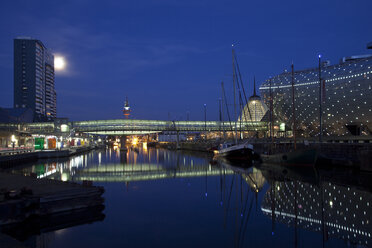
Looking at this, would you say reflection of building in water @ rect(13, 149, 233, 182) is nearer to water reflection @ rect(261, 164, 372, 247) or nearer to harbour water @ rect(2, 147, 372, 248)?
harbour water @ rect(2, 147, 372, 248)

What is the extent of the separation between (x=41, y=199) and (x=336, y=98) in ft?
238

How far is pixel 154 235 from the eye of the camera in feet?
52.0

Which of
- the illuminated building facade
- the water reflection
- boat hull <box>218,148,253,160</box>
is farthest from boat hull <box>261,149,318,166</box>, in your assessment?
the illuminated building facade

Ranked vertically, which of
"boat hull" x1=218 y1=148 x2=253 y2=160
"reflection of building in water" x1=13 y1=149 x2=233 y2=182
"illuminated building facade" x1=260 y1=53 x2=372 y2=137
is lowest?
"reflection of building in water" x1=13 y1=149 x2=233 y2=182

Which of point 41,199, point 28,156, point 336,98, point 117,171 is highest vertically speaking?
point 336,98

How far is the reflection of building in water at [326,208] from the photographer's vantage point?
52.6ft

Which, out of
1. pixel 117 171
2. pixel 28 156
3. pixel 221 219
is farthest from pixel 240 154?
pixel 221 219

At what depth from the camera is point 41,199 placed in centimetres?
1733

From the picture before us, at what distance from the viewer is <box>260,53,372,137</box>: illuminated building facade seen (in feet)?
235

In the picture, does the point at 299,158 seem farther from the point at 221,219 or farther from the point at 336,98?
the point at 336,98

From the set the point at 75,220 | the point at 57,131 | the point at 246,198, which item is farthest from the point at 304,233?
the point at 57,131

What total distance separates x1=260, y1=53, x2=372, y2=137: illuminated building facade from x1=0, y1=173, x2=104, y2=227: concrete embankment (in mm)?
56399

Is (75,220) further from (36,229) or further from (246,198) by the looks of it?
(246,198)

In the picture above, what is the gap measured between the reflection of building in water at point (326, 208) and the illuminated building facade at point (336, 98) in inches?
1739
